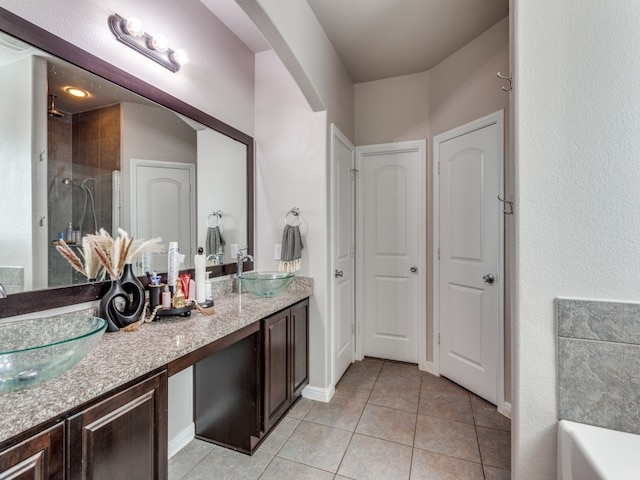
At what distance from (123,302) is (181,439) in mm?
1047

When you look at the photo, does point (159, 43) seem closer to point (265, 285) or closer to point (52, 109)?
point (52, 109)

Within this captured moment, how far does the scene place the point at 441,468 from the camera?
5.51 ft

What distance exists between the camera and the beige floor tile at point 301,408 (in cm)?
219

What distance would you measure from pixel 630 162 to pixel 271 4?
1.74 meters

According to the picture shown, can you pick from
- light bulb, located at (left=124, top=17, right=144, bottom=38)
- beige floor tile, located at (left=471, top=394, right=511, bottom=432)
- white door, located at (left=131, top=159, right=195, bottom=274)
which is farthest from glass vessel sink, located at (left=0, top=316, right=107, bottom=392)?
beige floor tile, located at (left=471, top=394, right=511, bottom=432)

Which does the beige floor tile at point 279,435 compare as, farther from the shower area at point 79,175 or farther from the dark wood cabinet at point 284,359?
the shower area at point 79,175

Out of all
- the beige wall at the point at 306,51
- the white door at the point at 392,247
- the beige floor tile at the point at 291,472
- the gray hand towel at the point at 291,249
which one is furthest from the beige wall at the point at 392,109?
the beige floor tile at the point at 291,472

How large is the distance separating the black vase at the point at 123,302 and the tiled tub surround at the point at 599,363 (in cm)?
179

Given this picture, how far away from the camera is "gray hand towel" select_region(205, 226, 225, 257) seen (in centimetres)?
205

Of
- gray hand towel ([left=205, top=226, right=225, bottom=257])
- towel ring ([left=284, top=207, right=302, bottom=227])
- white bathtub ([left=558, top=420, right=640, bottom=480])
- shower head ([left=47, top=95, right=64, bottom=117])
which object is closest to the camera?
white bathtub ([left=558, top=420, right=640, bottom=480])

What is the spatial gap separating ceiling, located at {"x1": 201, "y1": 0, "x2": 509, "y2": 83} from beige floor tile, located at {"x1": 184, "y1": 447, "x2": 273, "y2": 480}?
2.78 m

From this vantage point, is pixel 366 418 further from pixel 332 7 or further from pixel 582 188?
pixel 332 7

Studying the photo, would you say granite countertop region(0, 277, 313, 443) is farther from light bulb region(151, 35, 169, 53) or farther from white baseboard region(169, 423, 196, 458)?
light bulb region(151, 35, 169, 53)

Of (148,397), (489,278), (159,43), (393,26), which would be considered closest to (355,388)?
(489,278)
